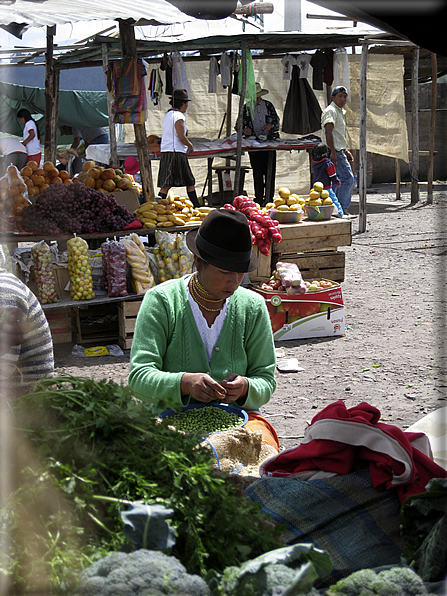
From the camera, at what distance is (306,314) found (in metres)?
5.49

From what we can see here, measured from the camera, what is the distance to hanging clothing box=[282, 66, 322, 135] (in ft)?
37.6

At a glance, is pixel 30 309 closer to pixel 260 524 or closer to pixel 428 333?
pixel 260 524

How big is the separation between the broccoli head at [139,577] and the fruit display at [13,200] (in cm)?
464

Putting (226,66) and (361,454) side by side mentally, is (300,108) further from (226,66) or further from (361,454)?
(361,454)

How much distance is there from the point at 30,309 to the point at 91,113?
16107 mm

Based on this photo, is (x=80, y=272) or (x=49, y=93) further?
(x=49, y=93)

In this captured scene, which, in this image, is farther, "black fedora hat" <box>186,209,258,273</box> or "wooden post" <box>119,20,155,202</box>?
"wooden post" <box>119,20,155,202</box>

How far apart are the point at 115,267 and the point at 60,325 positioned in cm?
84

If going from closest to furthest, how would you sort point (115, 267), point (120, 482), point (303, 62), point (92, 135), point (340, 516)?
1. point (120, 482)
2. point (340, 516)
3. point (115, 267)
4. point (303, 62)
5. point (92, 135)

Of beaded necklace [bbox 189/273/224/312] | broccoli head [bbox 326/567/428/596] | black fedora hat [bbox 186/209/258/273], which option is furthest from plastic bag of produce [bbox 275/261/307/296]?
broccoli head [bbox 326/567/428/596]

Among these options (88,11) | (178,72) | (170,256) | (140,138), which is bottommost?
(170,256)

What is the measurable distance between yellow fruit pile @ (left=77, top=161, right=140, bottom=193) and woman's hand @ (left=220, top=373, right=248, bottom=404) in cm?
423

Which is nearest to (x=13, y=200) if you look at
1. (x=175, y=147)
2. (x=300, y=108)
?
(x=175, y=147)

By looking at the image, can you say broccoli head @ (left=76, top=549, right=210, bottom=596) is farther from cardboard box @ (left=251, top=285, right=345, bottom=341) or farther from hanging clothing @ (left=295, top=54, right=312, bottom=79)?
hanging clothing @ (left=295, top=54, right=312, bottom=79)
